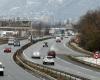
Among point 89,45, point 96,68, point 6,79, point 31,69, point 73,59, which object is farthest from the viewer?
point 89,45

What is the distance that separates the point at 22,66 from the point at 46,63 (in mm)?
6593

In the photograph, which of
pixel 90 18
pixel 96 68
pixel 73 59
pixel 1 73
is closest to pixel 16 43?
→ pixel 90 18

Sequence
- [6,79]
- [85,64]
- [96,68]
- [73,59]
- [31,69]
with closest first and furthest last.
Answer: [6,79] → [31,69] → [96,68] → [85,64] → [73,59]

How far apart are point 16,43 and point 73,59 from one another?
179 ft

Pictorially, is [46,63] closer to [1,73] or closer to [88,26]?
[1,73]

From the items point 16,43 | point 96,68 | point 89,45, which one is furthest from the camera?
point 16,43

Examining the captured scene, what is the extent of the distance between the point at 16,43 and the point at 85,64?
6502cm

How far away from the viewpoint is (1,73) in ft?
150

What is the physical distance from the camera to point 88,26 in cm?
11362

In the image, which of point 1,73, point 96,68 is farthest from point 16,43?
point 1,73

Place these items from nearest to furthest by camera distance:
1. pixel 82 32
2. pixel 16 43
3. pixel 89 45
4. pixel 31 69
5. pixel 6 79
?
pixel 6 79 → pixel 31 69 → pixel 89 45 → pixel 82 32 → pixel 16 43

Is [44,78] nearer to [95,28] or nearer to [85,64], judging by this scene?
[85,64]

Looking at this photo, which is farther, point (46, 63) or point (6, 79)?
point (46, 63)

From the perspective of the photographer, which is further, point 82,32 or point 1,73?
point 82,32
